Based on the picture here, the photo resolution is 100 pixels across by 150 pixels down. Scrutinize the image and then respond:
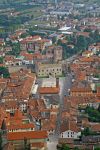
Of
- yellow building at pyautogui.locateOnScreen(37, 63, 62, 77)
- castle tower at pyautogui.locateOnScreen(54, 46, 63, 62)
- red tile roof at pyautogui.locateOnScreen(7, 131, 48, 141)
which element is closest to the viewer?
red tile roof at pyautogui.locateOnScreen(7, 131, 48, 141)

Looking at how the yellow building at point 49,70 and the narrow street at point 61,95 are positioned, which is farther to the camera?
the yellow building at point 49,70

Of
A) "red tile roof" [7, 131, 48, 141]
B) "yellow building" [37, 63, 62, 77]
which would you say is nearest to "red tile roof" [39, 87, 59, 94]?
"yellow building" [37, 63, 62, 77]

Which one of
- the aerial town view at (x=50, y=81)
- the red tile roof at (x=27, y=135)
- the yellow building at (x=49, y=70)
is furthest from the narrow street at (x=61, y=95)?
the yellow building at (x=49, y=70)

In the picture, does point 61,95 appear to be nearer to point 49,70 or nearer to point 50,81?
point 50,81

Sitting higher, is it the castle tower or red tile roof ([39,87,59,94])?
red tile roof ([39,87,59,94])

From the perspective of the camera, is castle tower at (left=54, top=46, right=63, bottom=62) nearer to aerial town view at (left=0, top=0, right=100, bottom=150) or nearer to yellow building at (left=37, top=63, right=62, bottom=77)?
aerial town view at (left=0, top=0, right=100, bottom=150)

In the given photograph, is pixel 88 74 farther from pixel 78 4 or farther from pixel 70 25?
pixel 78 4

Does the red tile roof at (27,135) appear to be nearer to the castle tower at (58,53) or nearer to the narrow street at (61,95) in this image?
the narrow street at (61,95)

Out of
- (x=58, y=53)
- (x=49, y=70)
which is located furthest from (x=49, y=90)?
(x=58, y=53)
